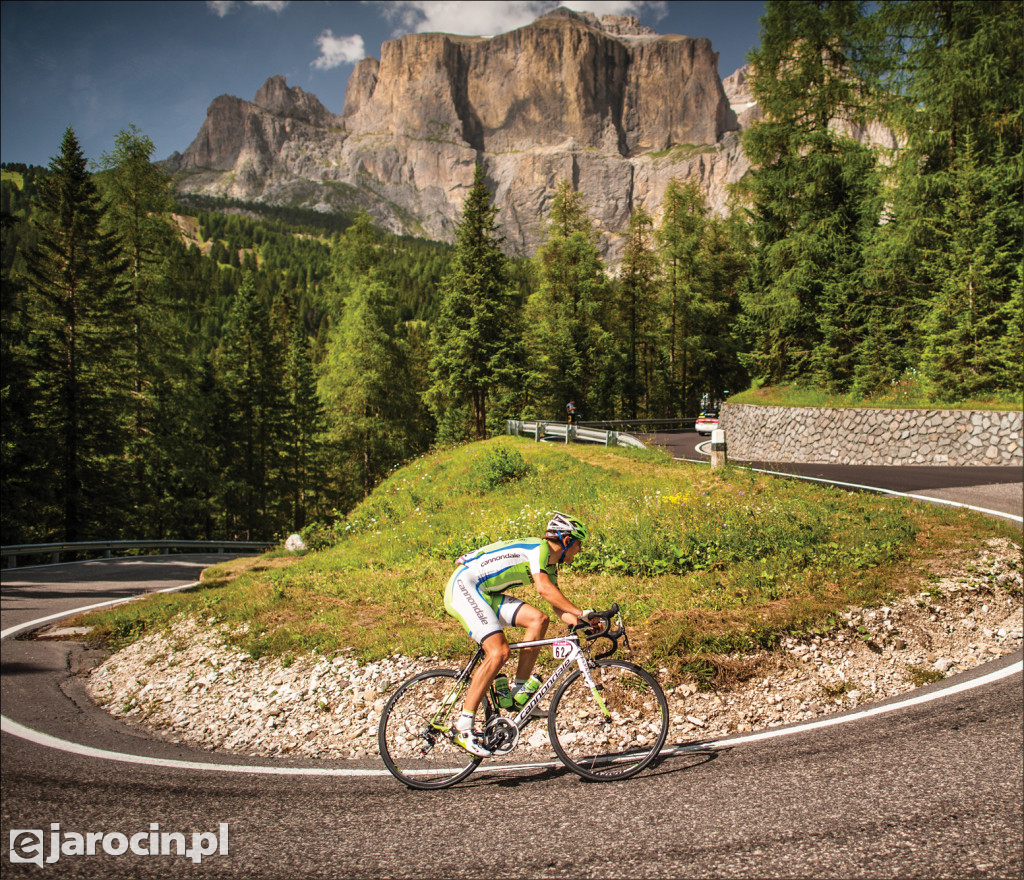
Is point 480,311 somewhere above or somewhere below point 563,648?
above

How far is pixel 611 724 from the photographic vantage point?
5.04 meters

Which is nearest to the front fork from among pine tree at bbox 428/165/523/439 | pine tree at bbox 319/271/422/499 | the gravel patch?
the gravel patch

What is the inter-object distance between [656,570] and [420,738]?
4396 millimetres

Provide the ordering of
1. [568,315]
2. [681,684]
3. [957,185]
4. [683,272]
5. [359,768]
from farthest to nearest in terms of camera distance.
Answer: [683,272]
[568,315]
[957,185]
[681,684]
[359,768]


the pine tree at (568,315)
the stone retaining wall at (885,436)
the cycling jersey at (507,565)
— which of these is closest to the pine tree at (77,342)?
the pine tree at (568,315)

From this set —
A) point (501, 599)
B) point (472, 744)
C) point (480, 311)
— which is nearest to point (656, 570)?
point (501, 599)

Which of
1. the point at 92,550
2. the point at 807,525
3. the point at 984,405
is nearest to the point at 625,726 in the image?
the point at 807,525

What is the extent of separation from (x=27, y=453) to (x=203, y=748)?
71.7 ft

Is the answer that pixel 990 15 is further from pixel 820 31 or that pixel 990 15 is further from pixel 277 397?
pixel 277 397

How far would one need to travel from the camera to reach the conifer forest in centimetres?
2091

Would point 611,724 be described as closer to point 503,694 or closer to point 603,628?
point 503,694

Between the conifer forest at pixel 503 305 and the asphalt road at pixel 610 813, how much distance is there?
1912cm

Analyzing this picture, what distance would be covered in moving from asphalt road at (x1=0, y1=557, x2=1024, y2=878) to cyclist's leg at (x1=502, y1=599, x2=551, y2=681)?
0.98 m

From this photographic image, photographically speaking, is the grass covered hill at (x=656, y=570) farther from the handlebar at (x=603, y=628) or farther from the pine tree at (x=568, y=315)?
the pine tree at (x=568, y=315)
